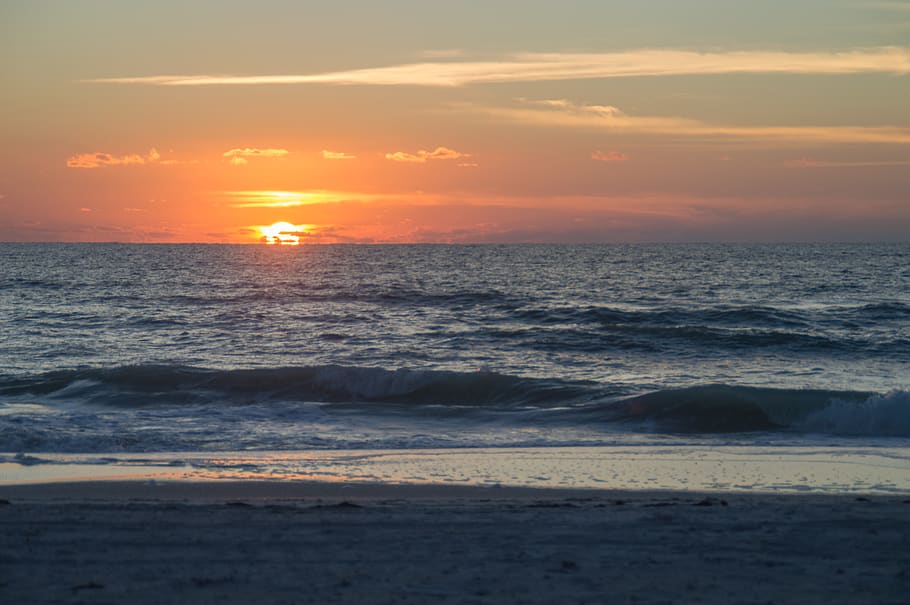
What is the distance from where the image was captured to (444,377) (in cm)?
1988

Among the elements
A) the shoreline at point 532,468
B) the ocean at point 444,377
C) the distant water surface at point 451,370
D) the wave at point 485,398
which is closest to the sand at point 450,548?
the shoreline at point 532,468

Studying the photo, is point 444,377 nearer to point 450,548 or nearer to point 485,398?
point 485,398

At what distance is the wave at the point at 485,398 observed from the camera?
1515 cm

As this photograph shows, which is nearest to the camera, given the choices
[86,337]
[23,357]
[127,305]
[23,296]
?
[23,357]

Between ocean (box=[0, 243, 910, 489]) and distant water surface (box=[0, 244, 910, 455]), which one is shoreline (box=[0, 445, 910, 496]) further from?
distant water surface (box=[0, 244, 910, 455])

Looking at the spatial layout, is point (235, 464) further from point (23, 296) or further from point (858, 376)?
point (23, 296)

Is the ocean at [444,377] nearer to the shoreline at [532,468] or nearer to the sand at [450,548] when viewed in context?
the shoreline at [532,468]

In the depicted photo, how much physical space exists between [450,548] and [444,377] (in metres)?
13.1

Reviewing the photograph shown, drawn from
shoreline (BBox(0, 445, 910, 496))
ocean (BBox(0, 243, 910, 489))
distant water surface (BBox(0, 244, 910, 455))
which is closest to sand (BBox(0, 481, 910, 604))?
shoreline (BBox(0, 445, 910, 496))

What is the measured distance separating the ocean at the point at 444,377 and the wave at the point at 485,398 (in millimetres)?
60

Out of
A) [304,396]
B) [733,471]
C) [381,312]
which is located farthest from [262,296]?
[733,471]

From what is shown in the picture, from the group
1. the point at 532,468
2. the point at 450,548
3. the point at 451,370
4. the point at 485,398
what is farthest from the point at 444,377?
the point at 450,548

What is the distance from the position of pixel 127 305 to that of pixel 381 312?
1290cm

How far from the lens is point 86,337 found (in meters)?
28.5
